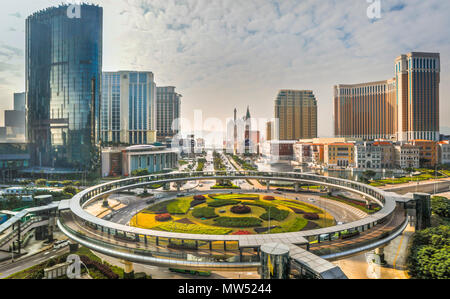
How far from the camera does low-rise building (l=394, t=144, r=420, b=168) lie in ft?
158

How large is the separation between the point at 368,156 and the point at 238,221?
42.2 meters

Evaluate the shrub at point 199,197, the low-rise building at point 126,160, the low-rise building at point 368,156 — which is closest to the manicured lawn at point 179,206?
the shrub at point 199,197

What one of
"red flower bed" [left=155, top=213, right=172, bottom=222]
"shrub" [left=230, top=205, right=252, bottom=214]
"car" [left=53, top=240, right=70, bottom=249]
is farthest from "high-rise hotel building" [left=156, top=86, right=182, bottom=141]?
"car" [left=53, top=240, right=70, bottom=249]

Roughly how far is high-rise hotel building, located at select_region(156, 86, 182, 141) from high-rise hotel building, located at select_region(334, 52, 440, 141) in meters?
60.6

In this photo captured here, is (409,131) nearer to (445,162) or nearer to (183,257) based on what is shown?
(445,162)

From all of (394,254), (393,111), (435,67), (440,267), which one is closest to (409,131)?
(393,111)

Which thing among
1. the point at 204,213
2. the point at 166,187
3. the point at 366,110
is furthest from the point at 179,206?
the point at 366,110

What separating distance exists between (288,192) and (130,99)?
5939 cm

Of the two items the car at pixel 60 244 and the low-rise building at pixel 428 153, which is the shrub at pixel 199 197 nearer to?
the car at pixel 60 244

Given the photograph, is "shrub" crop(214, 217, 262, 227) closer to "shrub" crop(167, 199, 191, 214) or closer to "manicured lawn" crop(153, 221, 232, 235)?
"manicured lawn" crop(153, 221, 232, 235)

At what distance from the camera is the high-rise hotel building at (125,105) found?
71.1 m

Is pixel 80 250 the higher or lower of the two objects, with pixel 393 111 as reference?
lower

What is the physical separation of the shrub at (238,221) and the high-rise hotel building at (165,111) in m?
73.9

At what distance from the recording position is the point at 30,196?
25859 mm
